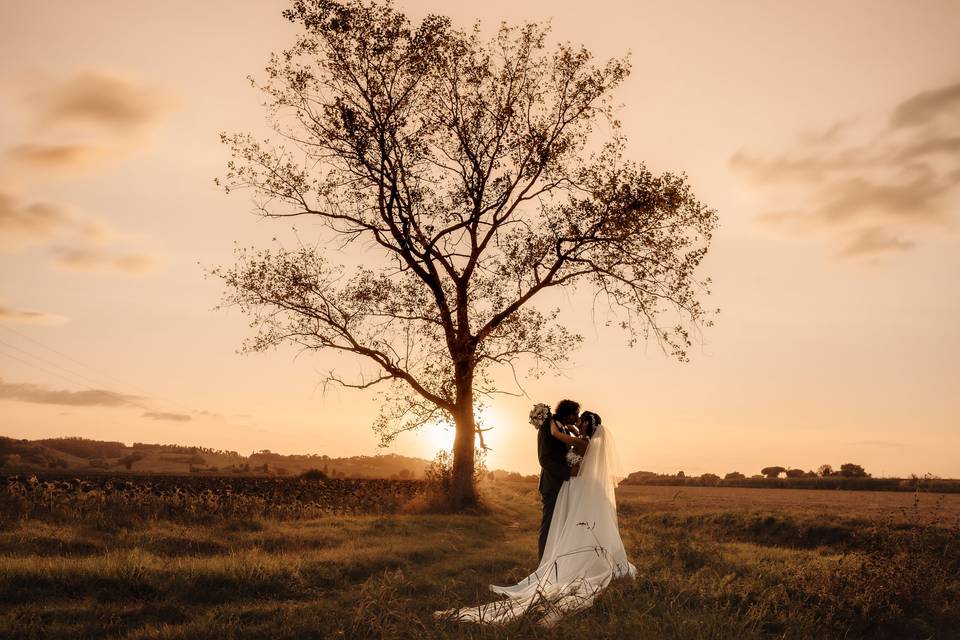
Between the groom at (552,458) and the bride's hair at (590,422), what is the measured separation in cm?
18

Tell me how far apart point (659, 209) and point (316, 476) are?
24.7 metres

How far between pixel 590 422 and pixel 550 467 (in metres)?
1.24

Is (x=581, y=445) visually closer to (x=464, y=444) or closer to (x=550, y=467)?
(x=550, y=467)

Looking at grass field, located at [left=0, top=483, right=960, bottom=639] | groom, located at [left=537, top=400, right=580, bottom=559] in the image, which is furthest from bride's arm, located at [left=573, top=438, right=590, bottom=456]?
grass field, located at [left=0, top=483, right=960, bottom=639]

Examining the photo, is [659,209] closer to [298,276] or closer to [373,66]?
[373,66]

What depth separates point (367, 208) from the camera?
91.6 feet

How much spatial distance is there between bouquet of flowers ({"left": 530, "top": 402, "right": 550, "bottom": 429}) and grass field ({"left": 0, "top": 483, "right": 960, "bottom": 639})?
117 inches

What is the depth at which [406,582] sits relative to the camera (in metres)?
11.7

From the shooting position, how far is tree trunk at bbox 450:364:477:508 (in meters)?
26.9

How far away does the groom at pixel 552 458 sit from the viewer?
1511 centimetres

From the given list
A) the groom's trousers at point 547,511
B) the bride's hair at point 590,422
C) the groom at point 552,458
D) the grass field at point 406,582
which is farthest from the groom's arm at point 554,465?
the grass field at point 406,582

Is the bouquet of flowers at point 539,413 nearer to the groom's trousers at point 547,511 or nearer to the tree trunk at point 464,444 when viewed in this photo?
the groom's trousers at point 547,511

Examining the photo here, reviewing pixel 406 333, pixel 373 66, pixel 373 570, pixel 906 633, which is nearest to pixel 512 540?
pixel 373 570

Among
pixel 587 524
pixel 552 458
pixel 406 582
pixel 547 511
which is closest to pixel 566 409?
pixel 552 458
